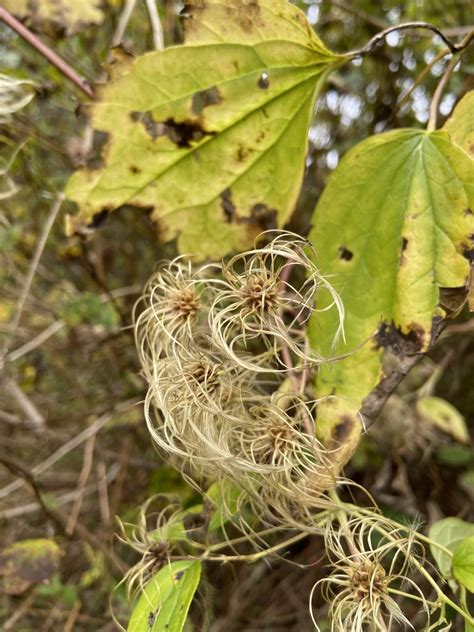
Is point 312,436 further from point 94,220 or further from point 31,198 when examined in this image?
point 31,198

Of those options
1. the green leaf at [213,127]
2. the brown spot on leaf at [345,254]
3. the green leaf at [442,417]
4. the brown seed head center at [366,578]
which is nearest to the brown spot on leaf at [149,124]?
the green leaf at [213,127]

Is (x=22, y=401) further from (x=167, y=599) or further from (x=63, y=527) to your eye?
(x=167, y=599)

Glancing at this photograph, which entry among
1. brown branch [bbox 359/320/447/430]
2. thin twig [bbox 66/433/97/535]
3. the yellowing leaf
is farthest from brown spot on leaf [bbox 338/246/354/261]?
thin twig [bbox 66/433/97/535]

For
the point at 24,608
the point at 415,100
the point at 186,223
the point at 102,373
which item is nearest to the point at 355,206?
the point at 186,223

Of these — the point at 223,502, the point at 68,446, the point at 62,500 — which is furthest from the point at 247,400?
the point at 62,500

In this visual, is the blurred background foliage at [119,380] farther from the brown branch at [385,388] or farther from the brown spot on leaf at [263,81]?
the brown branch at [385,388]

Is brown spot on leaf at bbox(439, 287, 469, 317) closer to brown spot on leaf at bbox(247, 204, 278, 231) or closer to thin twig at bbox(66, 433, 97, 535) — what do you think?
brown spot on leaf at bbox(247, 204, 278, 231)
